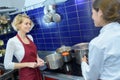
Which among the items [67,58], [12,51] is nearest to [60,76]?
[67,58]

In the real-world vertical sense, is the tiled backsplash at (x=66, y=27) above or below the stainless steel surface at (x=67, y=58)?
above

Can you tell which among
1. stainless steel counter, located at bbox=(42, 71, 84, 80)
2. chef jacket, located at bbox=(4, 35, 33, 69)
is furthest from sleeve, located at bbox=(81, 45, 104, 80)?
chef jacket, located at bbox=(4, 35, 33, 69)

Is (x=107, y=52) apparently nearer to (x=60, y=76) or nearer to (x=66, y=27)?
(x=60, y=76)

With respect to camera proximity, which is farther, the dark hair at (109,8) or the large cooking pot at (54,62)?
the large cooking pot at (54,62)

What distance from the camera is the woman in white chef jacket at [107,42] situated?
912 millimetres

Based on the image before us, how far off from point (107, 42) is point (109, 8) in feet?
0.53

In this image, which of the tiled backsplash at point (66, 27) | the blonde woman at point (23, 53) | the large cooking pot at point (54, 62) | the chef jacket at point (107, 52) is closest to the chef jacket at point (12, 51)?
the blonde woman at point (23, 53)

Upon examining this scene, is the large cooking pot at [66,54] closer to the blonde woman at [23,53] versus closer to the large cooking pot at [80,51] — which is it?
the large cooking pot at [80,51]

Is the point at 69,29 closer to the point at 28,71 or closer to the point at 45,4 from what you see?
the point at 45,4

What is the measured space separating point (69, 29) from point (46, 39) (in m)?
0.39

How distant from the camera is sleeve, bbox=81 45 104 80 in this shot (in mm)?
933

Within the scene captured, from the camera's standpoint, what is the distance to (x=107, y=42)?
35.7 inches

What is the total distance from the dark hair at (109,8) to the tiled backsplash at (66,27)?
82 centimetres

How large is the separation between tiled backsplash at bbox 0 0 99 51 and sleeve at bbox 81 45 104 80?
78cm
